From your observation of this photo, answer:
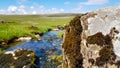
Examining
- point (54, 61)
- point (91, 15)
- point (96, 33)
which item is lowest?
point (54, 61)

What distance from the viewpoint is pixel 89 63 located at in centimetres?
1462

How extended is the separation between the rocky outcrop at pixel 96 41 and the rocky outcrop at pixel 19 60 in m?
9.92

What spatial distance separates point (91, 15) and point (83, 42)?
5.93 ft

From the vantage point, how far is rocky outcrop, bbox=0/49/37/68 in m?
25.8

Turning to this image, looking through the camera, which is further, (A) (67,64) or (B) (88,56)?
(A) (67,64)

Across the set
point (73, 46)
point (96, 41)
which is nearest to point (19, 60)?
point (73, 46)

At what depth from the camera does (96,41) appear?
48.1 feet

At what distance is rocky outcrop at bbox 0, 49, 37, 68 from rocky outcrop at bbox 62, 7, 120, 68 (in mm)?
9919

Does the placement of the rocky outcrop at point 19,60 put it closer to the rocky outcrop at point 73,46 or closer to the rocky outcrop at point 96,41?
the rocky outcrop at point 73,46

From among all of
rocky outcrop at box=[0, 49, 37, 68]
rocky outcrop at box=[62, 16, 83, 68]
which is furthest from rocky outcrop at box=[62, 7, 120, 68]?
rocky outcrop at box=[0, 49, 37, 68]

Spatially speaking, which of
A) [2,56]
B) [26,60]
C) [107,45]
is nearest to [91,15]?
[107,45]

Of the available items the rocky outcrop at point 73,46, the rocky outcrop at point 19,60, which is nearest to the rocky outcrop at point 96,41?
the rocky outcrop at point 73,46

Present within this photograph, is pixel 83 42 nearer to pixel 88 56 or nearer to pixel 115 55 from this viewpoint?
pixel 88 56

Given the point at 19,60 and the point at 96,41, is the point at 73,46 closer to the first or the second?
the point at 96,41
